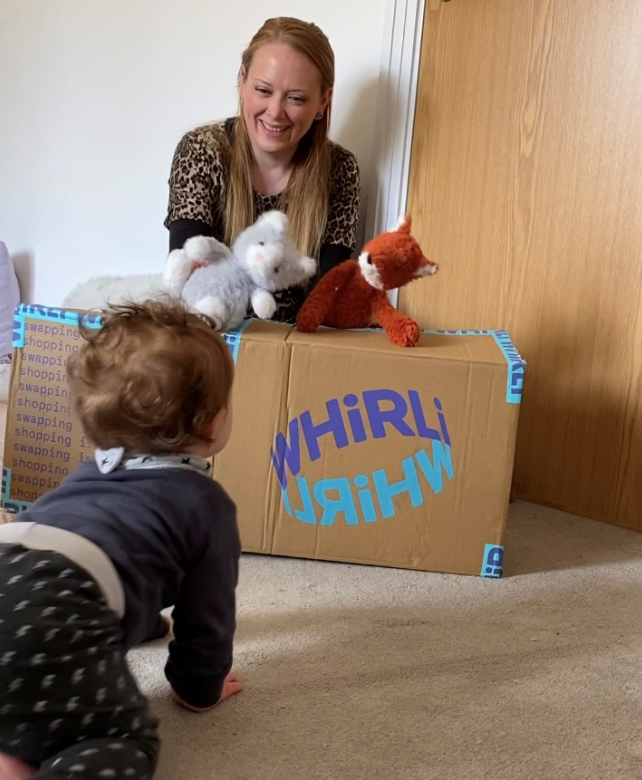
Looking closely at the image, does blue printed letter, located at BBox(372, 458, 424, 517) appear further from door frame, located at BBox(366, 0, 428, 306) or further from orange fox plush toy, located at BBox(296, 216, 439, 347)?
door frame, located at BBox(366, 0, 428, 306)

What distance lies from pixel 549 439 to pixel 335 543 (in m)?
0.53

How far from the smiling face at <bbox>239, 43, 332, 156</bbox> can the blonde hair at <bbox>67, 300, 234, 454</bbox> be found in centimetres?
81

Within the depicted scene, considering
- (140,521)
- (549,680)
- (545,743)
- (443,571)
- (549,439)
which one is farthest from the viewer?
(549,439)

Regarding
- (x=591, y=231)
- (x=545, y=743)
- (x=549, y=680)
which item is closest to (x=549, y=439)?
(x=591, y=231)

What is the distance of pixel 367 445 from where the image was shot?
1299mm

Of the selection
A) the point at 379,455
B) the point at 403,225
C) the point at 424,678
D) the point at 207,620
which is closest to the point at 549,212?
the point at 403,225

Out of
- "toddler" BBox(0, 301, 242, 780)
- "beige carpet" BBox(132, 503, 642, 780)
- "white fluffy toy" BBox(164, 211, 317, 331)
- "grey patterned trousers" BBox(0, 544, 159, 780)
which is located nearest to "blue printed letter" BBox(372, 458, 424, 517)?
"beige carpet" BBox(132, 503, 642, 780)

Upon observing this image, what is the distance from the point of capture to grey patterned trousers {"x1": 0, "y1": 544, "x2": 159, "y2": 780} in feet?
2.26

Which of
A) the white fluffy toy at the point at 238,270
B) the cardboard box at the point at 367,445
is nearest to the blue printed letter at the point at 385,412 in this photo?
the cardboard box at the point at 367,445

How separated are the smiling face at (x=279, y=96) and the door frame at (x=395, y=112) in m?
0.14

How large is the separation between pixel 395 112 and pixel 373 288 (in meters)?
0.45

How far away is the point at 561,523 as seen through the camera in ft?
5.09

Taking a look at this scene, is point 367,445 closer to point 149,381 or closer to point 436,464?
point 436,464

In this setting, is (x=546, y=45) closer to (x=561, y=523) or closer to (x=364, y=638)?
(x=561, y=523)
